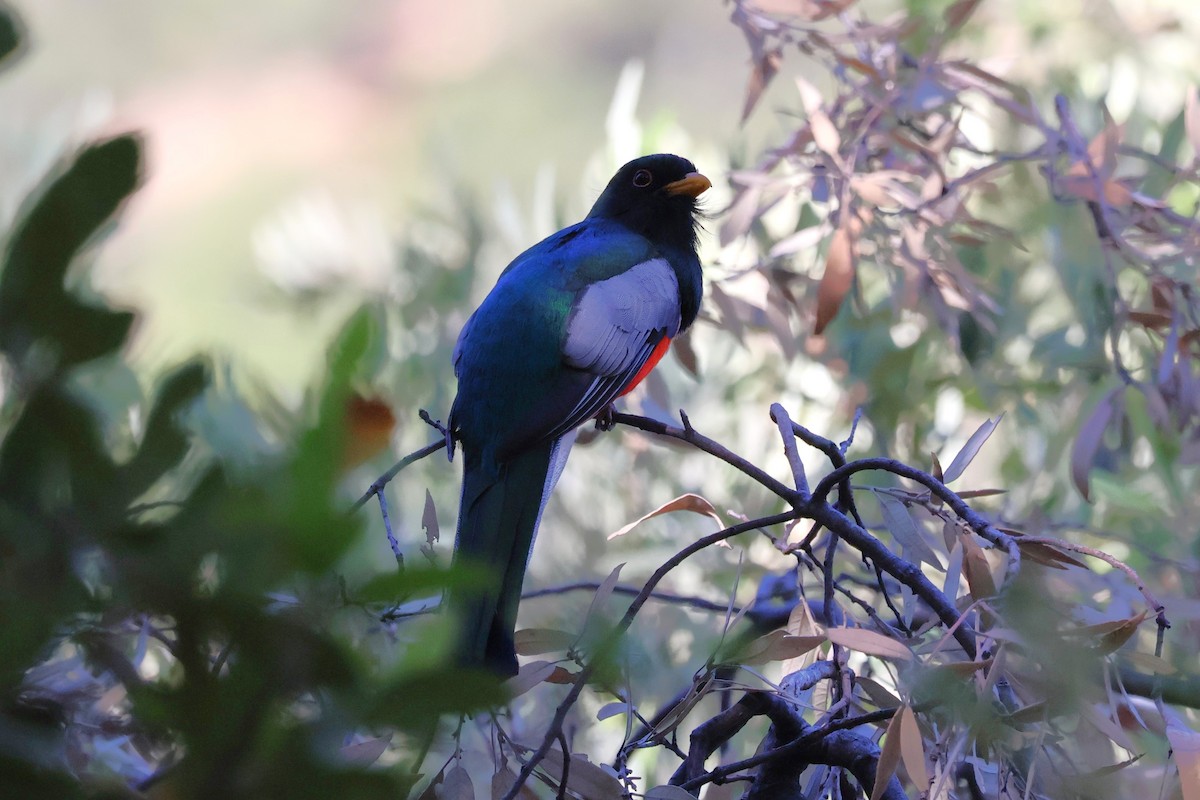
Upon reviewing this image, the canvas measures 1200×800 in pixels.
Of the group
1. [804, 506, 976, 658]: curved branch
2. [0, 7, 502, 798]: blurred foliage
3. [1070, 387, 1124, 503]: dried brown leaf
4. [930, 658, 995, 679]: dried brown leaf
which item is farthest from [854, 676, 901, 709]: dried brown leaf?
[0, 7, 502, 798]: blurred foliage

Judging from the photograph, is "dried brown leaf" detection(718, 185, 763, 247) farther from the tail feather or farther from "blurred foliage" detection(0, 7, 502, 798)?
"blurred foliage" detection(0, 7, 502, 798)

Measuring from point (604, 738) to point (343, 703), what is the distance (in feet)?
9.71

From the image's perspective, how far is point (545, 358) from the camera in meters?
2.25

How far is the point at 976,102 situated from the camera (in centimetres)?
392

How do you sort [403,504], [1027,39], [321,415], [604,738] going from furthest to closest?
[1027,39] → [403,504] → [604,738] → [321,415]

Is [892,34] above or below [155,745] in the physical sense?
below

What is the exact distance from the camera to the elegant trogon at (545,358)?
1921mm

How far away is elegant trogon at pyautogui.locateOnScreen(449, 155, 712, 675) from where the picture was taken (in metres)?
1.92

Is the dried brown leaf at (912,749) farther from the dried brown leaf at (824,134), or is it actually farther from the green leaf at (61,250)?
the dried brown leaf at (824,134)

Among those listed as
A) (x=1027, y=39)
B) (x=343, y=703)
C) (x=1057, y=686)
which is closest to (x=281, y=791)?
(x=343, y=703)

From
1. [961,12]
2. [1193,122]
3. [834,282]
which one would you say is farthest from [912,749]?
[961,12]

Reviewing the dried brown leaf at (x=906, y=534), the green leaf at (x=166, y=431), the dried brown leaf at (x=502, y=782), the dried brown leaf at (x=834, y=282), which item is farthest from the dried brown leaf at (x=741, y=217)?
the green leaf at (x=166, y=431)

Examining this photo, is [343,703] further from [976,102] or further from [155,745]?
[976,102]

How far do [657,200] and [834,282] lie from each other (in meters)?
0.99
